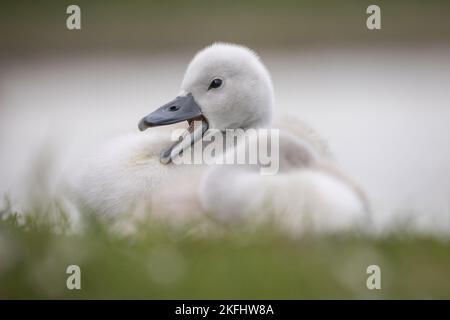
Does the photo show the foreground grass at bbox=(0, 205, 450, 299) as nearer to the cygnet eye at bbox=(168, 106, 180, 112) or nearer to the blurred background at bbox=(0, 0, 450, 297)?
the cygnet eye at bbox=(168, 106, 180, 112)

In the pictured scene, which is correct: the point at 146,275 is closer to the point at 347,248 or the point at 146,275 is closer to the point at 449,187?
the point at 347,248

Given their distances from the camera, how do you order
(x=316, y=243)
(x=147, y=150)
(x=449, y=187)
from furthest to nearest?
(x=449, y=187) → (x=147, y=150) → (x=316, y=243)

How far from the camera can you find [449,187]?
721cm

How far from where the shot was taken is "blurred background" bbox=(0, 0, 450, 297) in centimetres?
1092

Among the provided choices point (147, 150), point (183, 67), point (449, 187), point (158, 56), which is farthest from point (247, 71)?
point (158, 56)

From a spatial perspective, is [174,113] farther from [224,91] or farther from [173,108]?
[224,91]

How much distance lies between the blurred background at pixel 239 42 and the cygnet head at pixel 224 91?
4804 millimetres

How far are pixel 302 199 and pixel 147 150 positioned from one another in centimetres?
112

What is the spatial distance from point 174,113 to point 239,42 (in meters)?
7.46

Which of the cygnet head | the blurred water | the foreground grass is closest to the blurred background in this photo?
the blurred water

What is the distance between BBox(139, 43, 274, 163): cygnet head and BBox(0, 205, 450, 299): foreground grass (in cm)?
145

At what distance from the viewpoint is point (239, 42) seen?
12.3 metres

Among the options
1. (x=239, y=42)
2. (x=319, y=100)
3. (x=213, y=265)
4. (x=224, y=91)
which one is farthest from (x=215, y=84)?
Answer: (x=239, y=42)

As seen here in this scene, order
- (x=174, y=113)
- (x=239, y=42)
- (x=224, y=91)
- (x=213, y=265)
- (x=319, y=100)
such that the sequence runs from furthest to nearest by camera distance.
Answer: (x=239, y=42), (x=319, y=100), (x=224, y=91), (x=174, y=113), (x=213, y=265)
